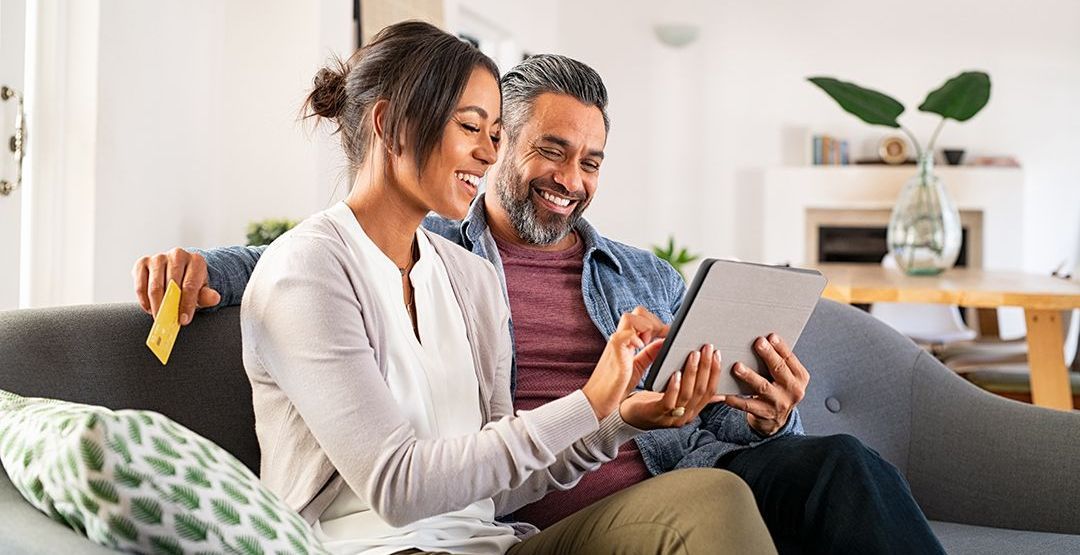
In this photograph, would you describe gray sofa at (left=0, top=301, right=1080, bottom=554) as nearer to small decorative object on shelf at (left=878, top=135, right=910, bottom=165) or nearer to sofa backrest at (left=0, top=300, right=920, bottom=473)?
sofa backrest at (left=0, top=300, right=920, bottom=473)

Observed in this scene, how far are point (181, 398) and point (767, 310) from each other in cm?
78

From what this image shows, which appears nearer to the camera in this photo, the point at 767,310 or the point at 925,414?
the point at 767,310

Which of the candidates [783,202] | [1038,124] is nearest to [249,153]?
[783,202]

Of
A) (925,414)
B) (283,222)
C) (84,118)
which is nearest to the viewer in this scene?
(925,414)

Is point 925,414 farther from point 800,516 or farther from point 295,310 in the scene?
point 295,310

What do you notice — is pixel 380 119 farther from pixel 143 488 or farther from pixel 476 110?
Result: pixel 143 488

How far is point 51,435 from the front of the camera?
1067 mm

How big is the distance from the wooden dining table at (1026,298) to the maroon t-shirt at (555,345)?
1.56 meters

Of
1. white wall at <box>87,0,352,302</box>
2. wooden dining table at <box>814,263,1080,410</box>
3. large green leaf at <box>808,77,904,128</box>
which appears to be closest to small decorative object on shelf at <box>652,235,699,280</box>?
large green leaf at <box>808,77,904,128</box>

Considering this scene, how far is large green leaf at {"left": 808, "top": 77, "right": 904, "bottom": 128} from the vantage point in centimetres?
404

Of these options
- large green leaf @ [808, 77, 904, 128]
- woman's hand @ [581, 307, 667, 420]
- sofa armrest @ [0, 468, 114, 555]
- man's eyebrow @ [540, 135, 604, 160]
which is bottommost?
sofa armrest @ [0, 468, 114, 555]

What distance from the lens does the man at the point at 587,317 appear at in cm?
154

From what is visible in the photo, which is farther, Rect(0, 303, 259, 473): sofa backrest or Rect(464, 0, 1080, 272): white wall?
Rect(464, 0, 1080, 272): white wall

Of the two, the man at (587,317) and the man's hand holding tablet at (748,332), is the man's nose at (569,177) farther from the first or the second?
the man's hand holding tablet at (748,332)
